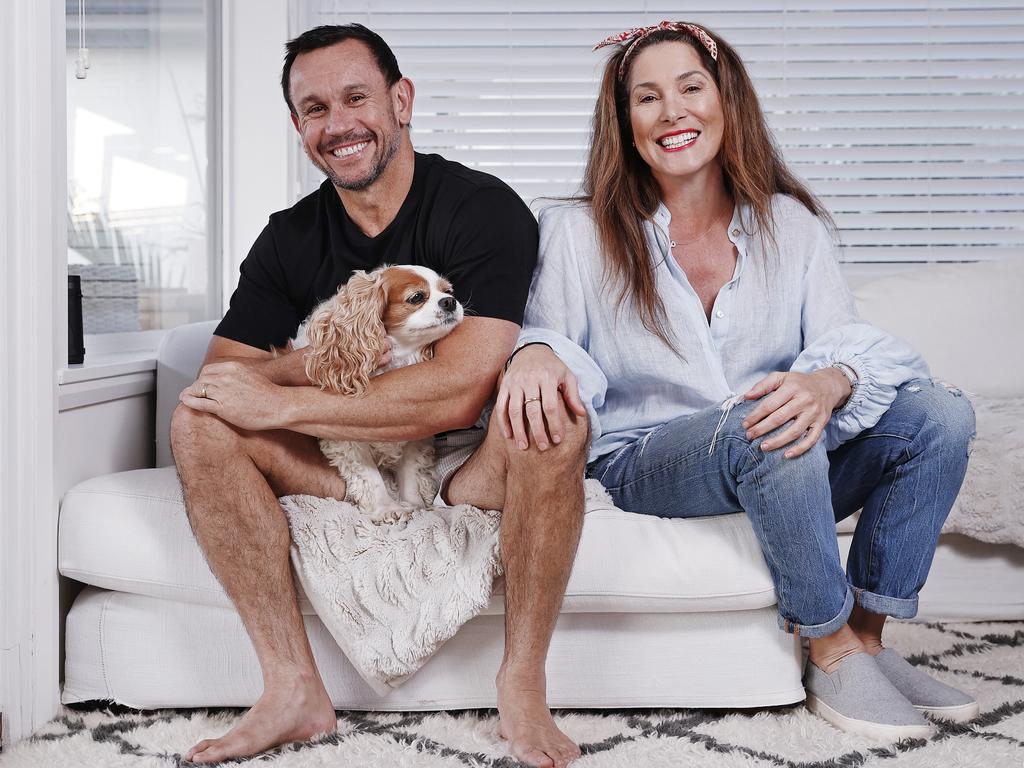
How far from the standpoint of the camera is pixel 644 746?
5.10 feet

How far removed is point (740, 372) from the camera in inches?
75.8

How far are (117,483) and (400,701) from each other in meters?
0.66

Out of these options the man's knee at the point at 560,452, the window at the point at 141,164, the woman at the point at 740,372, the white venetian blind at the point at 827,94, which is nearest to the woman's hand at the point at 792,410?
the woman at the point at 740,372

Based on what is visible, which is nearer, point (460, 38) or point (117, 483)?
point (117, 483)

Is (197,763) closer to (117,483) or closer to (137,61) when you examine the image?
(117,483)

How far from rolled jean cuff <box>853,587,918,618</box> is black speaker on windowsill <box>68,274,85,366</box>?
63.3 inches

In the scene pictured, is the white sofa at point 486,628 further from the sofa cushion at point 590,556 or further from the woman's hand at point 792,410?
the woman's hand at point 792,410

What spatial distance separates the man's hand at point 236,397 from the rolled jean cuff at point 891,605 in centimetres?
107

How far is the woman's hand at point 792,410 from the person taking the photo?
1.55 meters

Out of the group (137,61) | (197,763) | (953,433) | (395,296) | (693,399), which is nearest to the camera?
(197,763)

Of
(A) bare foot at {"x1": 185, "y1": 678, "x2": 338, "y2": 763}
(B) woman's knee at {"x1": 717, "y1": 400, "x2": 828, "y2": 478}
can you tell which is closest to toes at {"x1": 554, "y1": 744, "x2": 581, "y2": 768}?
(A) bare foot at {"x1": 185, "y1": 678, "x2": 338, "y2": 763}

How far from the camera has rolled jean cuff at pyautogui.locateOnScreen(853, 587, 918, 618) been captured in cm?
168

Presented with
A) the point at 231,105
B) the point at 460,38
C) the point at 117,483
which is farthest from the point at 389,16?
the point at 117,483

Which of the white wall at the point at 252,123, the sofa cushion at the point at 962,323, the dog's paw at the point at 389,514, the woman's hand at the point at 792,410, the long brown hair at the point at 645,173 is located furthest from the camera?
the white wall at the point at 252,123
